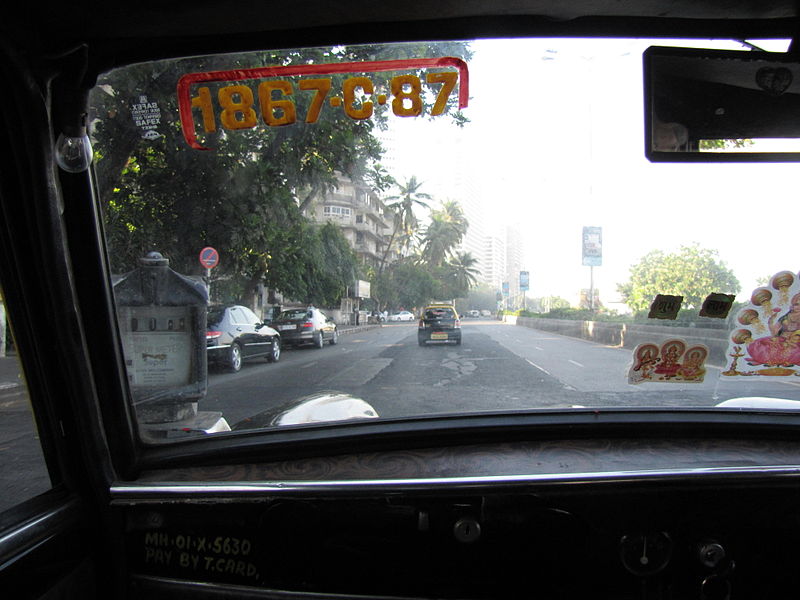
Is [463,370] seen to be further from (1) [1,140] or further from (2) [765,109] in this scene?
(1) [1,140]

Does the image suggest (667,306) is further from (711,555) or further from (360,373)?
(360,373)

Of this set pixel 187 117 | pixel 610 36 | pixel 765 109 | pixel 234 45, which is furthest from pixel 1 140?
pixel 765 109

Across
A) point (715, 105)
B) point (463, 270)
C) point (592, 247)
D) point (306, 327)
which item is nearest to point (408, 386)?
point (306, 327)

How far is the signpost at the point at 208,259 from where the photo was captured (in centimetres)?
272

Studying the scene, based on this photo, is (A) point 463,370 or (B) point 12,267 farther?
(A) point 463,370

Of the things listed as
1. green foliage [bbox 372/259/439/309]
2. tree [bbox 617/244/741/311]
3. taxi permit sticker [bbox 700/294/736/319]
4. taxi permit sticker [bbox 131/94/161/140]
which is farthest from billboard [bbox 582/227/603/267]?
taxi permit sticker [bbox 131/94/161/140]

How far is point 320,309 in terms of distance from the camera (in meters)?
3.48

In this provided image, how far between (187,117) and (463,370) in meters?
2.34

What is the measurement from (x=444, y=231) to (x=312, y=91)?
1.32 m

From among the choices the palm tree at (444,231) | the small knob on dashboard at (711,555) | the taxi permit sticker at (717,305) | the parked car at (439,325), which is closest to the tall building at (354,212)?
the palm tree at (444,231)

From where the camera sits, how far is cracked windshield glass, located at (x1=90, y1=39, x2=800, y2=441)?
239cm

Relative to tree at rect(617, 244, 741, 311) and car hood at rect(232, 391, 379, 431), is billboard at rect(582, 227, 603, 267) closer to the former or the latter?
tree at rect(617, 244, 741, 311)

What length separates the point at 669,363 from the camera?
252 centimetres

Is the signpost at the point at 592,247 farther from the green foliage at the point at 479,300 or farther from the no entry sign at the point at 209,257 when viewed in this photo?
the no entry sign at the point at 209,257
